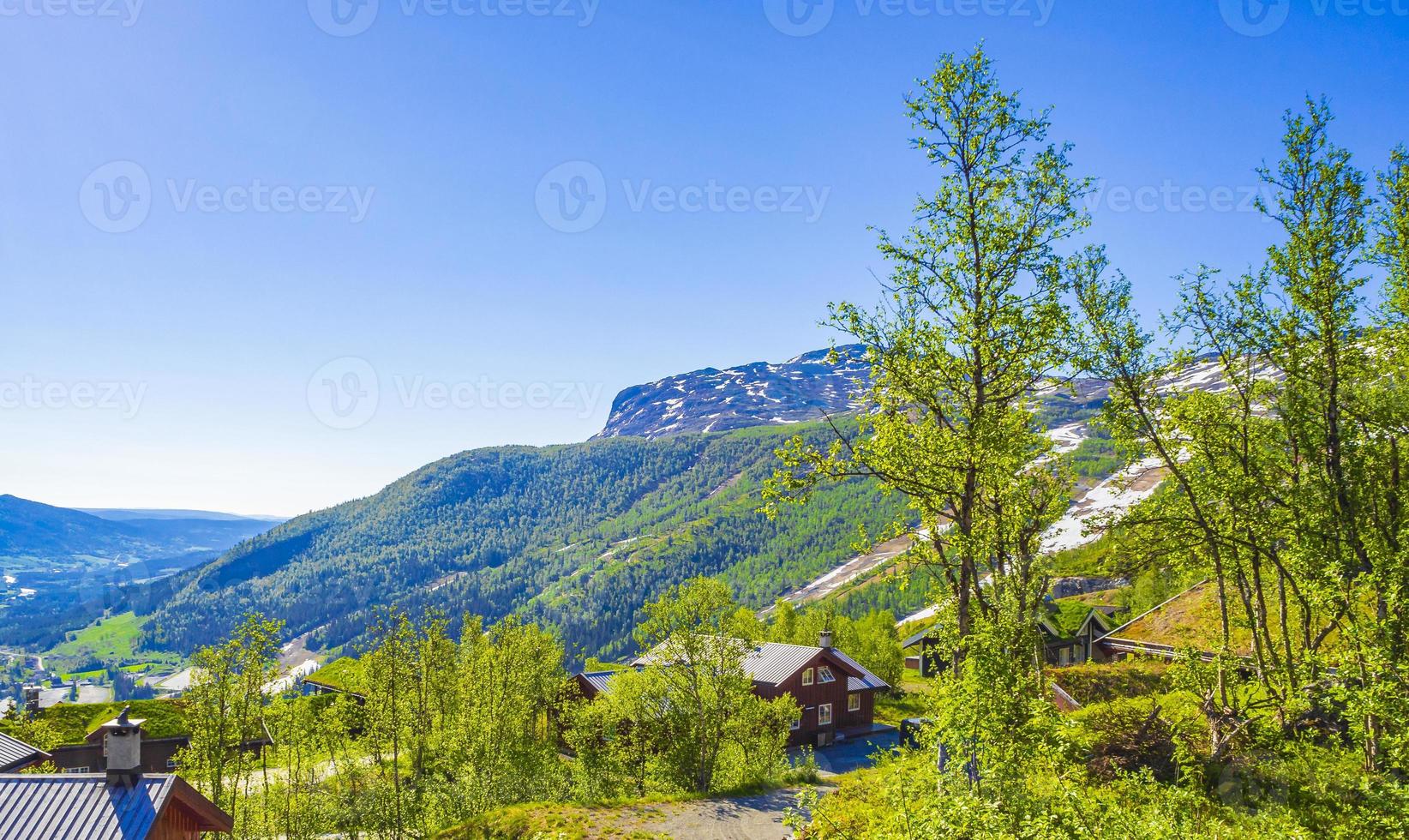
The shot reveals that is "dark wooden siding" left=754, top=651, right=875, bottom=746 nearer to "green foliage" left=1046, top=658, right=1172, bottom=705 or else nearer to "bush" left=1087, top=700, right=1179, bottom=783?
"green foliage" left=1046, top=658, right=1172, bottom=705

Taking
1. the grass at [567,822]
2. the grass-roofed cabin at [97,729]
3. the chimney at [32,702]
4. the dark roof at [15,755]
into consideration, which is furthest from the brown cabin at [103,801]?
the chimney at [32,702]

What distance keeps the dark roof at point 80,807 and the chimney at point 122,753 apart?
0.50 ft

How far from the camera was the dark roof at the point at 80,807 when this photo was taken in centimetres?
1498

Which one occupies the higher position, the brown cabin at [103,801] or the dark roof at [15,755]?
the brown cabin at [103,801]

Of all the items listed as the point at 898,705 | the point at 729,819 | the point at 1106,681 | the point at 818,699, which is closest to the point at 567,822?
the point at 729,819

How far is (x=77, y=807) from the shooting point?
1548cm

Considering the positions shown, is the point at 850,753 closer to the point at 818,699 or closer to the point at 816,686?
the point at 818,699

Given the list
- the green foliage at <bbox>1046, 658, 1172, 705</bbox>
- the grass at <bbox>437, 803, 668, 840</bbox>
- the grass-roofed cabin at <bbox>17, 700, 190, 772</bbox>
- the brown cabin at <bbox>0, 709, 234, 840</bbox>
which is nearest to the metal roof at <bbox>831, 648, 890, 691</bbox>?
the green foliage at <bbox>1046, 658, 1172, 705</bbox>

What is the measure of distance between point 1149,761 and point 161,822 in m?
24.4

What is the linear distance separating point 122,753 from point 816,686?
47.5 metres

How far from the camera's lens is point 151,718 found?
5991cm

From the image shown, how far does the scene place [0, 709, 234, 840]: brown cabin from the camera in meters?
15.0

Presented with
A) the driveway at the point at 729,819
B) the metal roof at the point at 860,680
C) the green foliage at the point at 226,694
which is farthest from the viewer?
the metal roof at the point at 860,680

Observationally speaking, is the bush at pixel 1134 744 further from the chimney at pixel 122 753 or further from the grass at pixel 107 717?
the grass at pixel 107 717
